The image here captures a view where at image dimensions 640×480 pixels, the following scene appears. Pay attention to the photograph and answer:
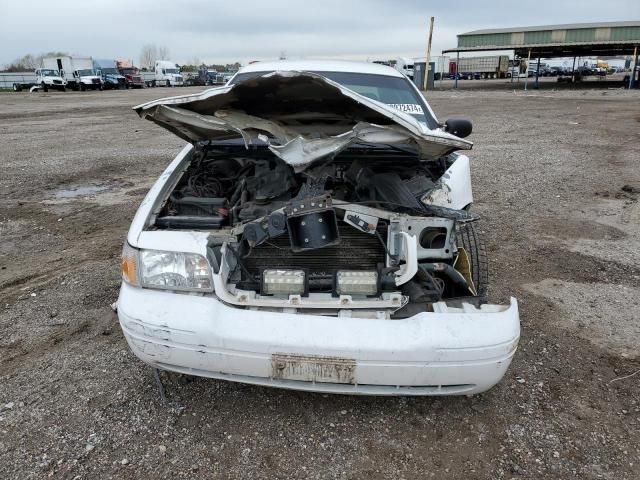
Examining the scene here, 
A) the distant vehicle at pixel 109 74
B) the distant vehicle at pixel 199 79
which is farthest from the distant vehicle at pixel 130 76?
the distant vehicle at pixel 199 79

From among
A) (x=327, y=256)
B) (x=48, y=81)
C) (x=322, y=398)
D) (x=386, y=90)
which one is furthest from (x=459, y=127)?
(x=48, y=81)

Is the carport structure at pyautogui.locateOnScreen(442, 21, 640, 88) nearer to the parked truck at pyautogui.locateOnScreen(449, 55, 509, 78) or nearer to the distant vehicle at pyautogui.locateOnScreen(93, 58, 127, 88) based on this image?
the parked truck at pyautogui.locateOnScreen(449, 55, 509, 78)

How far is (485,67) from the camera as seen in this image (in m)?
56.4

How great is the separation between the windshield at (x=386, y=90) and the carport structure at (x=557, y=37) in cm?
3004

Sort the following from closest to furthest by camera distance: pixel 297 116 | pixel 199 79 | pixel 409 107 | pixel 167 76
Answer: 1. pixel 297 116
2. pixel 409 107
3. pixel 167 76
4. pixel 199 79

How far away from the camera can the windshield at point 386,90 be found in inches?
164

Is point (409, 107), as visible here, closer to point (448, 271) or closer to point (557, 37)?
point (448, 271)

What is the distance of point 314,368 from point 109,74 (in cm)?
4738

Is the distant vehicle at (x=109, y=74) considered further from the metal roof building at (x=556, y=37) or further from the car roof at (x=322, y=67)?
the car roof at (x=322, y=67)

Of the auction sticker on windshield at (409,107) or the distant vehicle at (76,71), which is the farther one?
the distant vehicle at (76,71)

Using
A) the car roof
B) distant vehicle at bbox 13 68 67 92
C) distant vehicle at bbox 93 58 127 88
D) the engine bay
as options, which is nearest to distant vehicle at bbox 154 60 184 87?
distant vehicle at bbox 93 58 127 88

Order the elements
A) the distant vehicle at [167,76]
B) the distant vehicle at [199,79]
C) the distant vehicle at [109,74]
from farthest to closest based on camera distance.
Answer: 1. the distant vehicle at [199,79]
2. the distant vehicle at [167,76]
3. the distant vehicle at [109,74]

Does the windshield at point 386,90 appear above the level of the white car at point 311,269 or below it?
above

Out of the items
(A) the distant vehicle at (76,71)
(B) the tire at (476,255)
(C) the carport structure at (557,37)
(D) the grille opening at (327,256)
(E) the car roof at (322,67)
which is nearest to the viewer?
(D) the grille opening at (327,256)
